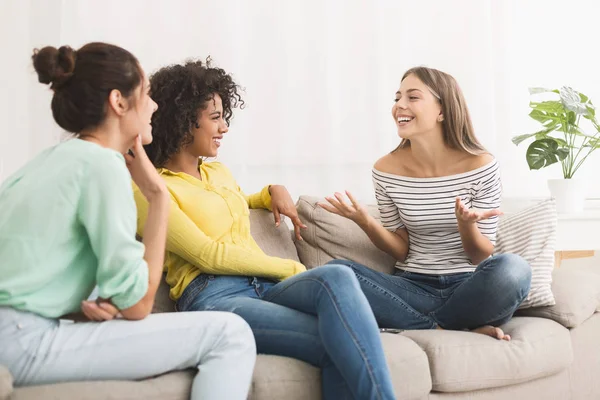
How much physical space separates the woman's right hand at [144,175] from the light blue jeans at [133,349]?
0.93 ft

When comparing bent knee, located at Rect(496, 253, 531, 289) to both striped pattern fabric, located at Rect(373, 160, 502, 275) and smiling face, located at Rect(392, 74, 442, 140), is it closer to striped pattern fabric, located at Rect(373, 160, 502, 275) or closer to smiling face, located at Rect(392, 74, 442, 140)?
striped pattern fabric, located at Rect(373, 160, 502, 275)

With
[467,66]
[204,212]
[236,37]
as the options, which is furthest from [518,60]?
[204,212]

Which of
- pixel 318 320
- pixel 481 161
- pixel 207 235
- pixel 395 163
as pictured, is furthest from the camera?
pixel 395 163

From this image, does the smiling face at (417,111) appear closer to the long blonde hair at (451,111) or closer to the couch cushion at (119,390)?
the long blonde hair at (451,111)

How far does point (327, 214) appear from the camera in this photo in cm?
Result: 266

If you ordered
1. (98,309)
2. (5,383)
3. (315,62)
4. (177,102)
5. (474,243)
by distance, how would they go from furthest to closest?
(315,62) → (474,243) → (177,102) → (98,309) → (5,383)

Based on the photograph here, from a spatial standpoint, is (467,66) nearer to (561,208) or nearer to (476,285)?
(561,208)

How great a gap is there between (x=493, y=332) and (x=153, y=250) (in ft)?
3.60

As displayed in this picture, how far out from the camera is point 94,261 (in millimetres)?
1628

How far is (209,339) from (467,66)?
7.37 feet

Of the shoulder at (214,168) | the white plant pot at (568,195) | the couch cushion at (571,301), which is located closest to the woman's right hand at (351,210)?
the shoulder at (214,168)

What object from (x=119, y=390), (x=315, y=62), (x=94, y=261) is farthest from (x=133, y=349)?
(x=315, y=62)

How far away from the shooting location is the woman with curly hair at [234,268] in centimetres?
178

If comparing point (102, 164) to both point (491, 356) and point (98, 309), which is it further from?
point (491, 356)
